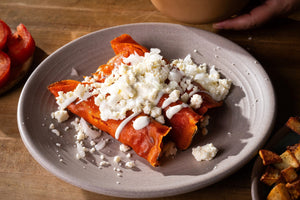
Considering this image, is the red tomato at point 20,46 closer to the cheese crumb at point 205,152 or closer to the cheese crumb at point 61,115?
the cheese crumb at point 61,115

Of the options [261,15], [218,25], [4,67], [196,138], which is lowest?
[4,67]

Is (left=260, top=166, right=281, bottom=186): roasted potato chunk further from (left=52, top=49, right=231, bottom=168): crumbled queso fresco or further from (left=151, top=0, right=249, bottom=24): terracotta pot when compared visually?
(left=151, top=0, right=249, bottom=24): terracotta pot

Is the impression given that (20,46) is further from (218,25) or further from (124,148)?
(218,25)

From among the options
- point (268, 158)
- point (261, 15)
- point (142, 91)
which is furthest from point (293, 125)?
point (261, 15)

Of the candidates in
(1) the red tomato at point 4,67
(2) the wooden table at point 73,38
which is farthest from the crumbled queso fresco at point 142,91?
(1) the red tomato at point 4,67

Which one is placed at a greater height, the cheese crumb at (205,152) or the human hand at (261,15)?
the human hand at (261,15)

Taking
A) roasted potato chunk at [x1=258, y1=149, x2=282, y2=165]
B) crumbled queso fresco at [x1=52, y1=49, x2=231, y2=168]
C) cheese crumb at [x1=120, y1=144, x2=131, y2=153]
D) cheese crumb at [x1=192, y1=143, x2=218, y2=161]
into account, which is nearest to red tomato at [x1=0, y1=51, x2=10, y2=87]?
crumbled queso fresco at [x1=52, y1=49, x2=231, y2=168]
